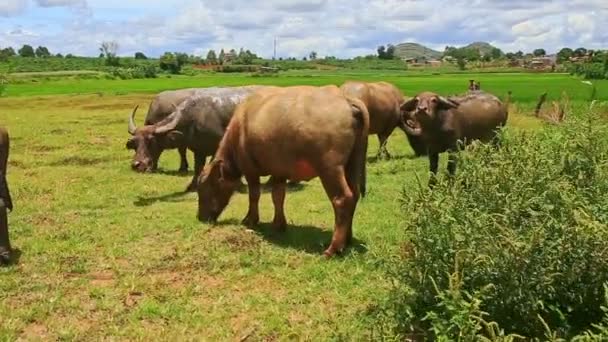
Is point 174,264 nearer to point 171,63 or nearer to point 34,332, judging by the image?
point 34,332

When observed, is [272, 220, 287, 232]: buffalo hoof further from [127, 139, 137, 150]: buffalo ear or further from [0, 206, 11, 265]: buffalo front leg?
[127, 139, 137, 150]: buffalo ear

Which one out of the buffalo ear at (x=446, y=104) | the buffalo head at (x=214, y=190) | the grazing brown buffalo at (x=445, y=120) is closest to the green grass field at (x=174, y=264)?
the buffalo head at (x=214, y=190)

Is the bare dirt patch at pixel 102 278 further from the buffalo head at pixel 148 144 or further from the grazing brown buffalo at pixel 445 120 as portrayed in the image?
the grazing brown buffalo at pixel 445 120

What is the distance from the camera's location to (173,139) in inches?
457

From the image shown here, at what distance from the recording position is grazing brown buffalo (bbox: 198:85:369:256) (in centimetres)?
730

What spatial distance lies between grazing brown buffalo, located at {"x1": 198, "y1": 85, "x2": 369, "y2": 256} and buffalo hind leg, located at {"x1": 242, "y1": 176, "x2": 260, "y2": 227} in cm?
9

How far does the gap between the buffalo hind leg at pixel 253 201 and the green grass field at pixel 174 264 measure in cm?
23

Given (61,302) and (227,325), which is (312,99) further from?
(61,302)

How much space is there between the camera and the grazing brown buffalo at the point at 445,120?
11.7 m

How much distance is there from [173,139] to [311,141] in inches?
192

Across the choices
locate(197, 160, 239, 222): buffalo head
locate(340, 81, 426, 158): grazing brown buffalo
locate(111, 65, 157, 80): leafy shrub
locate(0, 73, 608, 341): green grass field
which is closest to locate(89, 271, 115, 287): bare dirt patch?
locate(0, 73, 608, 341): green grass field

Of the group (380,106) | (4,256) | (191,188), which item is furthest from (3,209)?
(380,106)

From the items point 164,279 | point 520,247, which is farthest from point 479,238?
point 164,279

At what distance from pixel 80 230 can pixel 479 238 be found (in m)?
5.60
